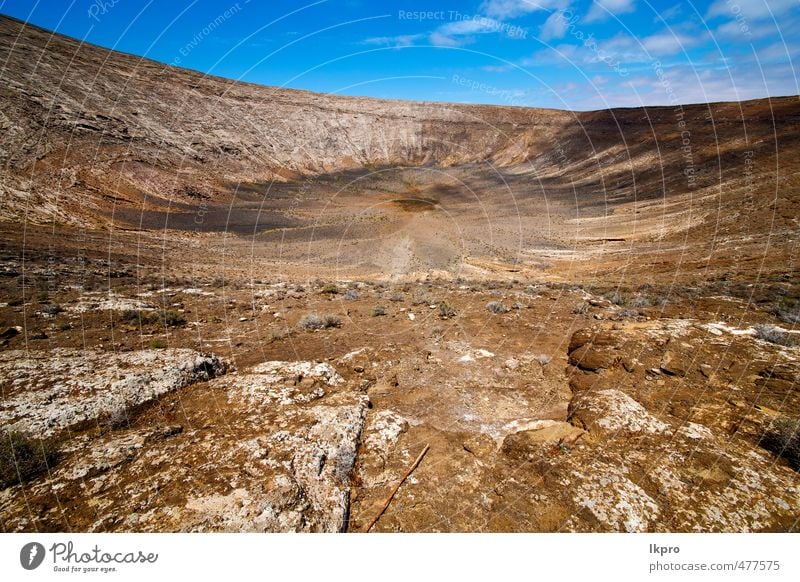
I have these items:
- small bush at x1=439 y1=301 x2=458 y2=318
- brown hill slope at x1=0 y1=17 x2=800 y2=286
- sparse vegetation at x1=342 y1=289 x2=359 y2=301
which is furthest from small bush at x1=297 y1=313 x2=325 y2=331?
brown hill slope at x1=0 y1=17 x2=800 y2=286

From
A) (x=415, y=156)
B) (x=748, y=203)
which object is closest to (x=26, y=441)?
(x=748, y=203)

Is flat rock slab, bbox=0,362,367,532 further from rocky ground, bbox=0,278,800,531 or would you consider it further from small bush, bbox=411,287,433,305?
small bush, bbox=411,287,433,305

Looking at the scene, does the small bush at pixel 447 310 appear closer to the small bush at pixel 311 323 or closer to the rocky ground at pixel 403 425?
the rocky ground at pixel 403 425

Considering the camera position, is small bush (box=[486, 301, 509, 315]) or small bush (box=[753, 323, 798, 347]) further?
small bush (box=[486, 301, 509, 315])

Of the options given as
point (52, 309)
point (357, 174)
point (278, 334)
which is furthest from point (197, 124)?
point (278, 334)

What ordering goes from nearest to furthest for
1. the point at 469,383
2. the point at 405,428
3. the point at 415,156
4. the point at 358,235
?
1. the point at 405,428
2. the point at 469,383
3. the point at 358,235
4. the point at 415,156

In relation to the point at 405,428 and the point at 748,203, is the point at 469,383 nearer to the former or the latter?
the point at 405,428
